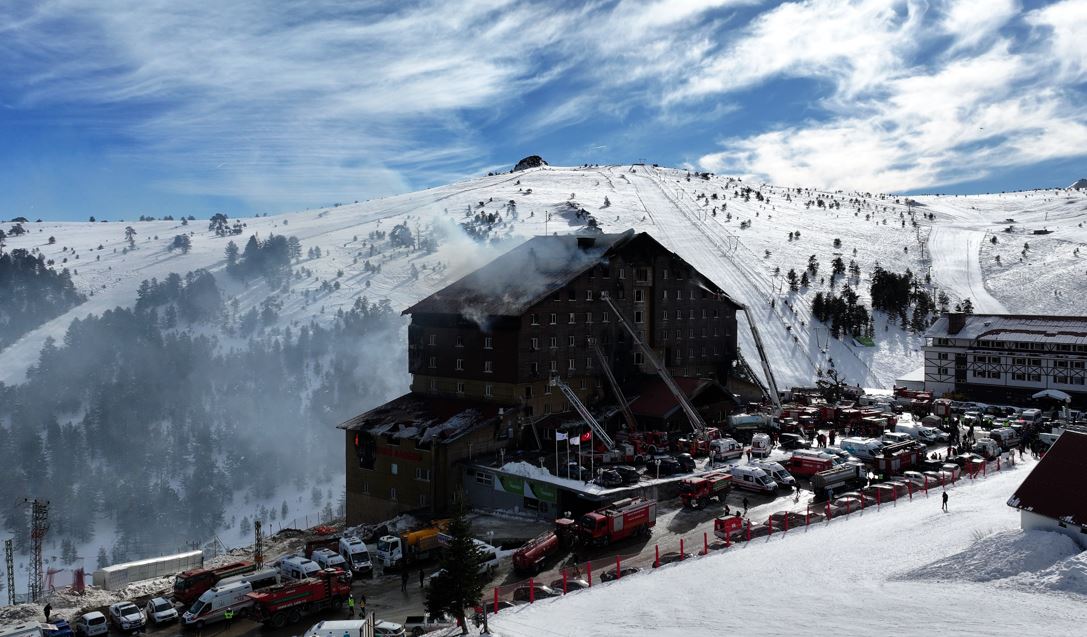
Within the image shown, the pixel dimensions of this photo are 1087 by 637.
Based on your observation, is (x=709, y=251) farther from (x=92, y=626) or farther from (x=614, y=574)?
(x=92, y=626)

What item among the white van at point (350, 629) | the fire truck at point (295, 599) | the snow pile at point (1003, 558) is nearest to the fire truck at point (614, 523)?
the fire truck at point (295, 599)

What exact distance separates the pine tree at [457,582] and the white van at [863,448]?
1256 inches

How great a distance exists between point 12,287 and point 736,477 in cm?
13756

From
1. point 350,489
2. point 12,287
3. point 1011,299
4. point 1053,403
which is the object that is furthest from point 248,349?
point 1011,299

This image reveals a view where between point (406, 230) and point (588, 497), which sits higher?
point (406, 230)

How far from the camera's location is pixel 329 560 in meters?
34.7

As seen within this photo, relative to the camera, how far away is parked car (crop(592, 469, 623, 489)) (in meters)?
41.5

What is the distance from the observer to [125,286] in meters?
141

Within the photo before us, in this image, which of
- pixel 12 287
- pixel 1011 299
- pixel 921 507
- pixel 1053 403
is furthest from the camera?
pixel 12 287

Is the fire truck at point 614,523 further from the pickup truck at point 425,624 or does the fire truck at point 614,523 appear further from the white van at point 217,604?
the white van at point 217,604

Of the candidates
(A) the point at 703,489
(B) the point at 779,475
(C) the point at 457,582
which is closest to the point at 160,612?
(C) the point at 457,582

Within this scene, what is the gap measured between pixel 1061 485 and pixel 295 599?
93.2 feet

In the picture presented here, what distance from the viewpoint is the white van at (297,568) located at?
3264cm

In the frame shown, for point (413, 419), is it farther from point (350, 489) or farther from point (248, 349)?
point (248, 349)
